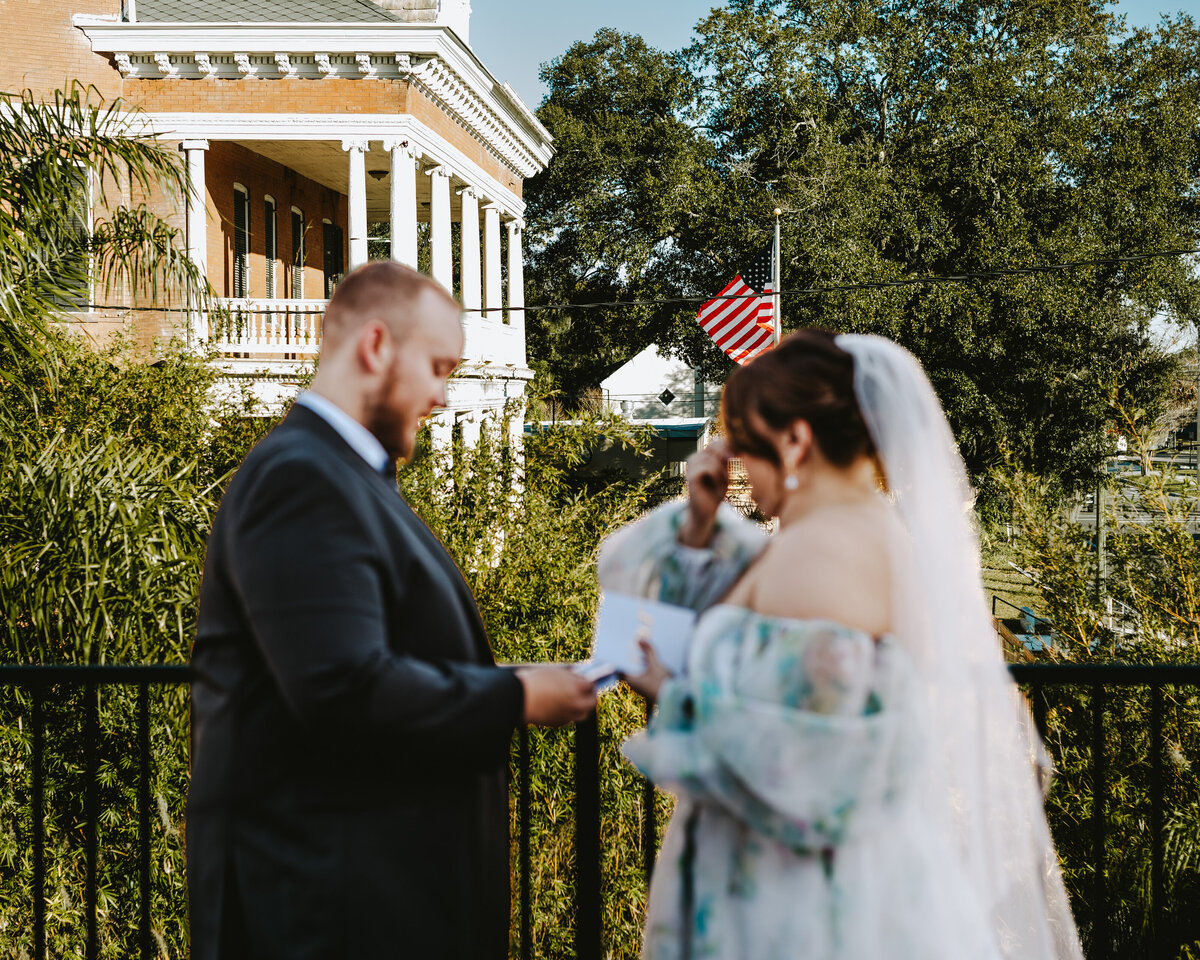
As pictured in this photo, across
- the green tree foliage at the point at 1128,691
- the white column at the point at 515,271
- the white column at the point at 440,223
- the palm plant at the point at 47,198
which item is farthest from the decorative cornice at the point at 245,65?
the green tree foliage at the point at 1128,691

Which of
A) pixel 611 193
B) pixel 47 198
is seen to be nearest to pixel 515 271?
pixel 611 193

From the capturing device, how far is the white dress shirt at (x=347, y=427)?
1.59 meters

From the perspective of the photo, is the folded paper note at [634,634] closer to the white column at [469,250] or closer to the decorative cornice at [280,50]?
the decorative cornice at [280,50]

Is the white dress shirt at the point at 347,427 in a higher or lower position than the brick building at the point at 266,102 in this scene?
lower

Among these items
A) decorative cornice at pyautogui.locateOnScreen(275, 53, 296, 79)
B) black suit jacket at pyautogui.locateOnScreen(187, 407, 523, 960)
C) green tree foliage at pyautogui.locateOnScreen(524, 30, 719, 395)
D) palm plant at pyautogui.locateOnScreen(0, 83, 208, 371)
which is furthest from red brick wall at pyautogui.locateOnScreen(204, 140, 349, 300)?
black suit jacket at pyautogui.locateOnScreen(187, 407, 523, 960)

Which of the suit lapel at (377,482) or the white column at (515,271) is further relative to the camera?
the white column at (515,271)

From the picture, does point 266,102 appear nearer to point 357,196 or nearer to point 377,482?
point 357,196

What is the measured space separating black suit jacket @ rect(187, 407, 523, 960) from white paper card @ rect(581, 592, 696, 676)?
17 cm

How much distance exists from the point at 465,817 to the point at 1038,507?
258 inches

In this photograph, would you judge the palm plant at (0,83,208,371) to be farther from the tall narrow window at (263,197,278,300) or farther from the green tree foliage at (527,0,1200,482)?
the green tree foliage at (527,0,1200,482)

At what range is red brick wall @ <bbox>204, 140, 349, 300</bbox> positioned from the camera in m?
15.5

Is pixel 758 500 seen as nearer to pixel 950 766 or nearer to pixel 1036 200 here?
pixel 950 766

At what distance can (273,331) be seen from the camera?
15.4 meters

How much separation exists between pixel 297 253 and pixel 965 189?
16.5 metres
